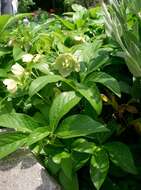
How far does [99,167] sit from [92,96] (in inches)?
9.4

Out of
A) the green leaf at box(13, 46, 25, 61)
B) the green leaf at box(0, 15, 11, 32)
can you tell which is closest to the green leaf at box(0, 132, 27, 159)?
the green leaf at box(13, 46, 25, 61)

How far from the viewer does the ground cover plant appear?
1.51 metres

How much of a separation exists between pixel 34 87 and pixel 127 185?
0.45 m

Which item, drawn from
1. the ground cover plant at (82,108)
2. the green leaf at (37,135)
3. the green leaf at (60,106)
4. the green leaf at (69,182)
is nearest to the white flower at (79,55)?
the ground cover plant at (82,108)

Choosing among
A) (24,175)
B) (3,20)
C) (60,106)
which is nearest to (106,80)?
(60,106)

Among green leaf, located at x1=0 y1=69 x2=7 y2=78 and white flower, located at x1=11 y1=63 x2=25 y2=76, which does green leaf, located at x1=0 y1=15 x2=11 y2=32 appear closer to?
green leaf, located at x1=0 y1=69 x2=7 y2=78

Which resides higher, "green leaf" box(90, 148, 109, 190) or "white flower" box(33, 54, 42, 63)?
"white flower" box(33, 54, 42, 63)

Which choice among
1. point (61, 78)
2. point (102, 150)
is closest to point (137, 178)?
point (102, 150)

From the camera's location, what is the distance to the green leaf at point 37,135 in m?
1.47

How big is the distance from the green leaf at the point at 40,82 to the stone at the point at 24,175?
0.22 meters

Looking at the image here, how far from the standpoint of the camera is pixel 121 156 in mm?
1527

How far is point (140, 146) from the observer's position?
167cm

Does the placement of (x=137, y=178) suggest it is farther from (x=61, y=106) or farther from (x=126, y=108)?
(x=61, y=106)

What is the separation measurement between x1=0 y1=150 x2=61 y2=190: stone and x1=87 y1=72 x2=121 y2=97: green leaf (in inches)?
13.3
